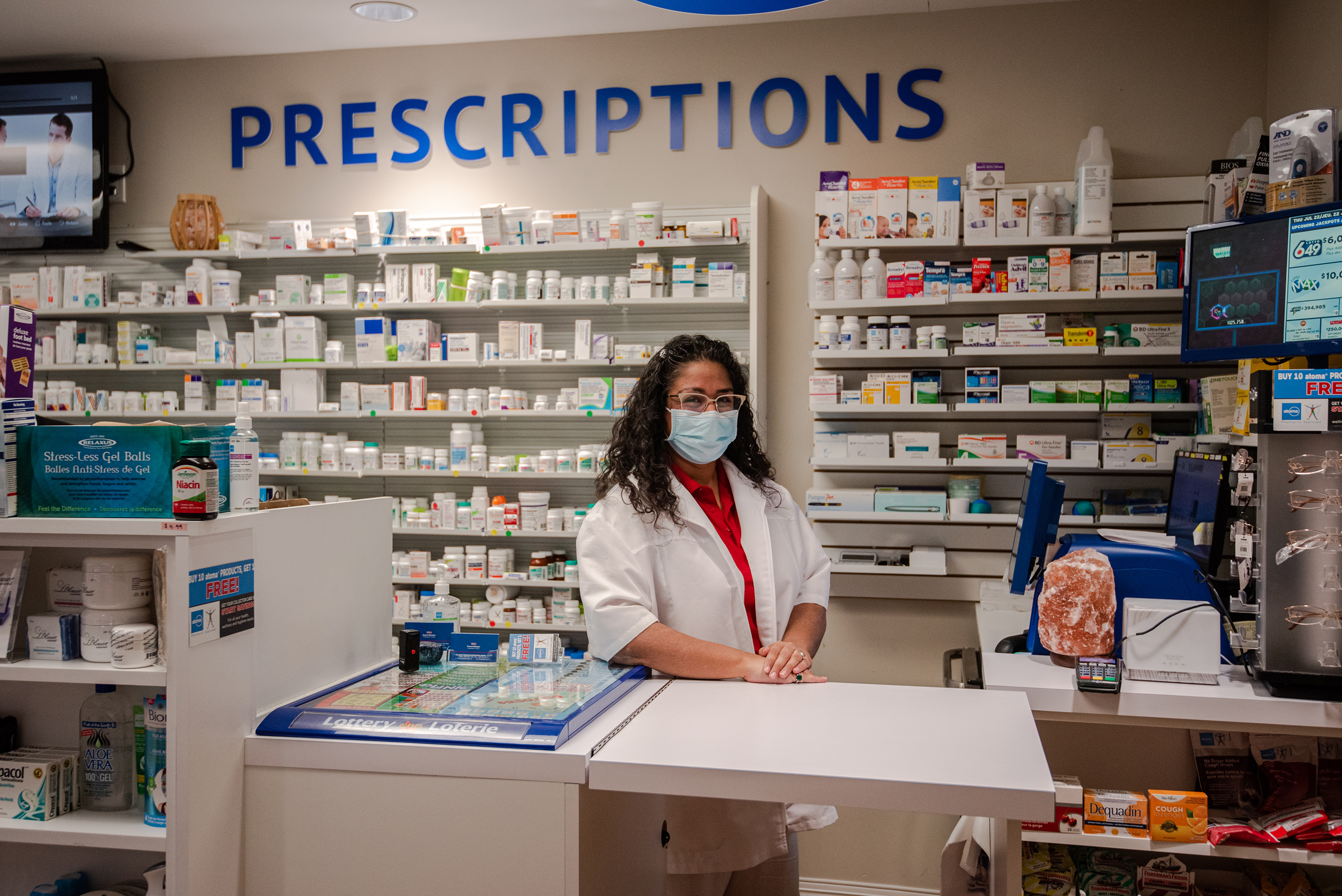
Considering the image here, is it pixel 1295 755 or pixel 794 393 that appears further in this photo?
pixel 794 393

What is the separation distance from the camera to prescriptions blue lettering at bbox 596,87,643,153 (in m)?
4.79

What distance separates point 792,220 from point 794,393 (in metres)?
0.89

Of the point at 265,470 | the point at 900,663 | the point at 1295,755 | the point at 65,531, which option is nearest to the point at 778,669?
the point at 65,531

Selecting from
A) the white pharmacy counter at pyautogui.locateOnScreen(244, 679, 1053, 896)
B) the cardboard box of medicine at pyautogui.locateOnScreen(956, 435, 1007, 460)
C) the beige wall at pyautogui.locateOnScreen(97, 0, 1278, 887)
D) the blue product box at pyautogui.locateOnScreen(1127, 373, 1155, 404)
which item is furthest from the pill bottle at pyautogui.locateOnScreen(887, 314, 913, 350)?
the white pharmacy counter at pyautogui.locateOnScreen(244, 679, 1053, 896)

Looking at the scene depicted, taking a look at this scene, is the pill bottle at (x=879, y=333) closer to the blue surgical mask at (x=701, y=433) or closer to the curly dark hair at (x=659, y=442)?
the curly dark hair at (x=659, y=442)

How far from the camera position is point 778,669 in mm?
2125

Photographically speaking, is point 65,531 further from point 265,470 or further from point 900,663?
point 900,663

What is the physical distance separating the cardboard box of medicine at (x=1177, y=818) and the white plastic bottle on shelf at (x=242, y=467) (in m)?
2.33

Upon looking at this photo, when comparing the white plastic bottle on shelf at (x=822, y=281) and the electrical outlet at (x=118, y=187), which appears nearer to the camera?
the white plastic bottle on shelf at (x=822, y=281)

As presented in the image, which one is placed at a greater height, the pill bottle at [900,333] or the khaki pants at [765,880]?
the pill bottle at [900,333]

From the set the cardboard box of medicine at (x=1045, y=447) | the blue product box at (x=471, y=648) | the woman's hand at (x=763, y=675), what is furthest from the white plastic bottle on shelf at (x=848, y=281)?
the blue product box at (x=471, y=648)

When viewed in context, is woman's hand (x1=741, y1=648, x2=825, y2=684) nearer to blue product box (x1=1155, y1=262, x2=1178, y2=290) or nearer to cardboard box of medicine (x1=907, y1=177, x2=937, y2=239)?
cardboard box of medicine (x1=907, y1=177, x2=937, y2=239)

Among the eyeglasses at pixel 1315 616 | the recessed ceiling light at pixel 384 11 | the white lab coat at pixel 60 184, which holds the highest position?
the recessed ceiling light at pixel 384 11

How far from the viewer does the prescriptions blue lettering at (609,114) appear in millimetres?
4793
